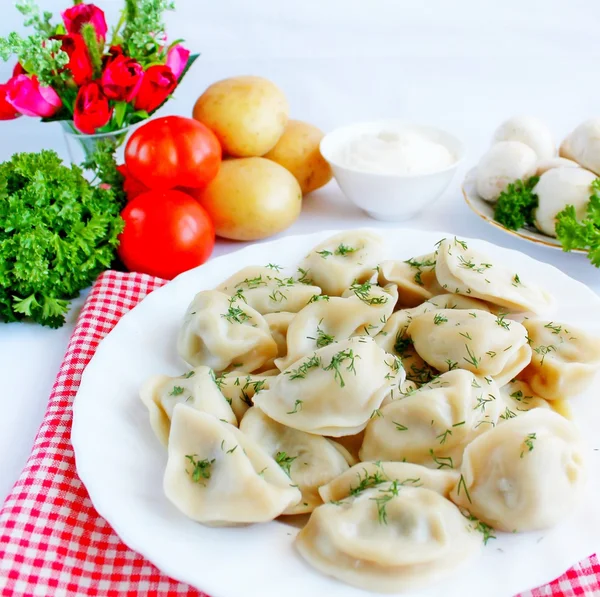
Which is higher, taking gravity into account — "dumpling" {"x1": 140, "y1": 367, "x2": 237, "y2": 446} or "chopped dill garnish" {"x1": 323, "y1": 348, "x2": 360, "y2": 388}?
"chopped dill garnish" {"x1": 323, "y1": 348, "x2": 360, "y2": 388}

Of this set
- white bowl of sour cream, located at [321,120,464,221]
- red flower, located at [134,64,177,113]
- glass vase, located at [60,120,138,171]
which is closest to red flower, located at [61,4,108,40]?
red flower, located at [134,64,177,113]

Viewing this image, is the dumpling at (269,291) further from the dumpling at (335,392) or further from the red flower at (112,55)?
the red flower at (112,55)

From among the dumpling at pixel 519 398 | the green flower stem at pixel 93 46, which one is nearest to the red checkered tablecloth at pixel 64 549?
the dumpling at pixel 519 398

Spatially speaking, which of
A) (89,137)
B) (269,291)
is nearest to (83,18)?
(89,137)

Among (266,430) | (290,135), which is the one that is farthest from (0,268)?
(290,135)

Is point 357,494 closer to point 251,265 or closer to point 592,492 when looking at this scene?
point 592,492

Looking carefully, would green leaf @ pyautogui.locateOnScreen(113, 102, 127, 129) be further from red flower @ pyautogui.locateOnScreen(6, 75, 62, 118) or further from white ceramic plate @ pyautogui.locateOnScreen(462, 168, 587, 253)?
white ceramic plate @ pyautogui.locateOnScreen(462, 168, 587, 253)
